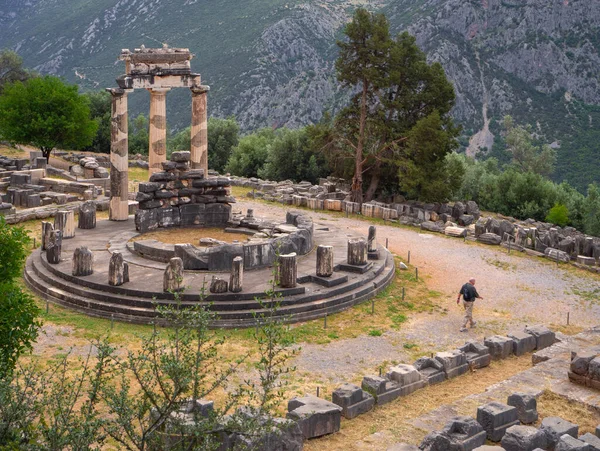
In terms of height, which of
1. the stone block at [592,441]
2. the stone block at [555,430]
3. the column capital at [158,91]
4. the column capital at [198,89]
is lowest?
the stone block at [555,430]

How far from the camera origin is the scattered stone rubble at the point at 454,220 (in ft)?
113

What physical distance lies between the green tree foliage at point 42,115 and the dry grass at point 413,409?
36.6m

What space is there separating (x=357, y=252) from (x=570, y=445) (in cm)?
1395

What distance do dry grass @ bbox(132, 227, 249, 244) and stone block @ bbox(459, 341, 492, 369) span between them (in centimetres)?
1124

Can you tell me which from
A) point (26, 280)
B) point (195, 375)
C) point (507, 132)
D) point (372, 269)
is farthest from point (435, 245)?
point (507, 132)

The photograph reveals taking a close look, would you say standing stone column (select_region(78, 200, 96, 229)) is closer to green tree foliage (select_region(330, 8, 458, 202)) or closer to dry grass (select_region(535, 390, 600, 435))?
green tree foliage (select_region(330, 8, 458, 202))

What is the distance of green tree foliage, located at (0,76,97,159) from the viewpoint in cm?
5003

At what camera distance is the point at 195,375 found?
11.8m

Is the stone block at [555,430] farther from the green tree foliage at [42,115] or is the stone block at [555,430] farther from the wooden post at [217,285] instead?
the green tree foliage at [42,115]

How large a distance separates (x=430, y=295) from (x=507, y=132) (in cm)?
6585

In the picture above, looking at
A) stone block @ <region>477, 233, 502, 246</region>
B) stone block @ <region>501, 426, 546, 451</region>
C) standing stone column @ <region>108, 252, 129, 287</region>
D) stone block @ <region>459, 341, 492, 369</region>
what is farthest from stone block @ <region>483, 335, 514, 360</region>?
stone block @ <region>477, 233, 502, 246</region>

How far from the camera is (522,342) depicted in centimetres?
2214

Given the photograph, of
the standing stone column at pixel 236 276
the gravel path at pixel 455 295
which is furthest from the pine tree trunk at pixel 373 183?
the standing stone column at pixel 236 276

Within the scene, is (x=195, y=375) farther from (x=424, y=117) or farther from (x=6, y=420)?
(x=424, y=117)
